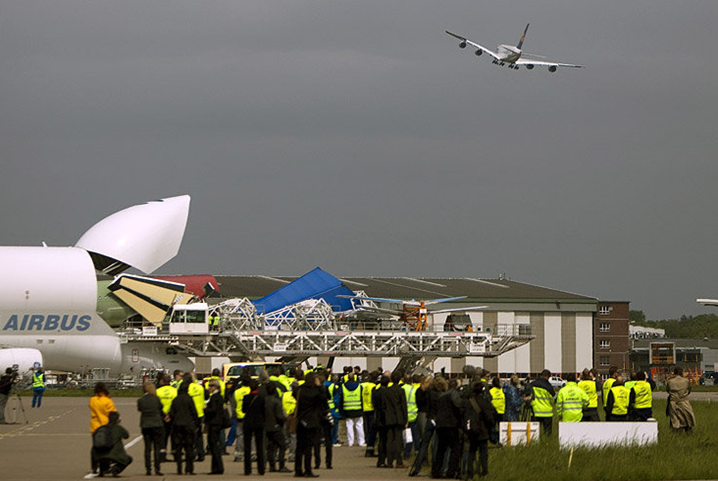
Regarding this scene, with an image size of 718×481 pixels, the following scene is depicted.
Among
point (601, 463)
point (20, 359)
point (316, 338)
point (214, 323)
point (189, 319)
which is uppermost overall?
point (189, 319)

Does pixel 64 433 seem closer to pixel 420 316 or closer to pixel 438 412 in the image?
pixel 438 412

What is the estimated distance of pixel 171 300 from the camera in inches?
2176

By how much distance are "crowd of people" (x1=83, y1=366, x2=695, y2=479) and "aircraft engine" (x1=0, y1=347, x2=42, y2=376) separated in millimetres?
31344

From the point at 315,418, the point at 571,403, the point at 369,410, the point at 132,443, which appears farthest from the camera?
the point at 132,443

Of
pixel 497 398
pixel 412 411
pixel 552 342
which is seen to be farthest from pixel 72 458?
pixel 552 342

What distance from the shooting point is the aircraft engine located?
5034 centimetres

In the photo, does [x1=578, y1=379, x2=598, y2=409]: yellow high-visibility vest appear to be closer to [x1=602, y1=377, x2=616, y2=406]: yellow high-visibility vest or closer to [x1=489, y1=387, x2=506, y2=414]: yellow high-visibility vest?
[x1=602, y1=377, x2=616, y2=406]: yellow high-visibility vest

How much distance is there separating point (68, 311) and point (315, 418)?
122 ft

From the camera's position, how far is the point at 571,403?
20812mm

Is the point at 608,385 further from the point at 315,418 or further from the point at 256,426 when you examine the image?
the point at 256,426

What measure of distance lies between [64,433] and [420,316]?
102ft

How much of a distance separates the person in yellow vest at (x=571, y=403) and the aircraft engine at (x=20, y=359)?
3540 centimetres

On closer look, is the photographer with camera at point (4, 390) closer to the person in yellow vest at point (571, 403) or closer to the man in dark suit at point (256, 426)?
the man in dark suit at point (256, 426)

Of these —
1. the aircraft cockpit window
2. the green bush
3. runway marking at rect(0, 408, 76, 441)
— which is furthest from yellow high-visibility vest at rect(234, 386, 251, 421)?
the aircraft cockpit window
